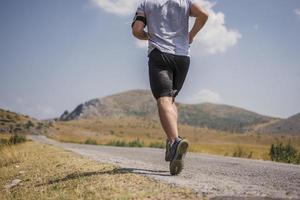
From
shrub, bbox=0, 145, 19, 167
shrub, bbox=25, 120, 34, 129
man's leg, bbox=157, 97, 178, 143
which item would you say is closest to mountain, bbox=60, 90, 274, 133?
shrub, bbox=25, 120, 34, 129

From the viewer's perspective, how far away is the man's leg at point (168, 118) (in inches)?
188

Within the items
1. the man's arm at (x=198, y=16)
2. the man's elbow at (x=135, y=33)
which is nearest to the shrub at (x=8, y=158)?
the man's elbow at (x=135, y=33)

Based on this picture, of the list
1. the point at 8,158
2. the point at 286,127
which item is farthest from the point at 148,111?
the point at 8,158

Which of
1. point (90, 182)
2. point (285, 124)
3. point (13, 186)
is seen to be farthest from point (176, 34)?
point (285, 124)

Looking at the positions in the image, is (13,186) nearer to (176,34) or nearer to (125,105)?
(176,34)

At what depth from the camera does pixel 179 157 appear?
4719 millimetres

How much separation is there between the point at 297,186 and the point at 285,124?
96870 millimetres

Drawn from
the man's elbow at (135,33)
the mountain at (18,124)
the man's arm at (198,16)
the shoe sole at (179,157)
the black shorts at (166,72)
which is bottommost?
the shoe sole at (179,157)

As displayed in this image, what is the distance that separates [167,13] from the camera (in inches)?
199

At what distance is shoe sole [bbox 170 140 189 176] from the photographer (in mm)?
4641

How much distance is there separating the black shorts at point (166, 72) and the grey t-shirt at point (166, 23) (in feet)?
0.27

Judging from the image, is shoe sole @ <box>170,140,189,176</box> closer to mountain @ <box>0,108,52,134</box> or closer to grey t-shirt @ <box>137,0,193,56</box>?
grey t-shirt @ <box>137,0,193,56</box>

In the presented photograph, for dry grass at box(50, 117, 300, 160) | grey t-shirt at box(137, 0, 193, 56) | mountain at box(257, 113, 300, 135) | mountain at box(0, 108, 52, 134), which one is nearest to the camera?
grey t-shirt at box(137, 0, 193, 56)

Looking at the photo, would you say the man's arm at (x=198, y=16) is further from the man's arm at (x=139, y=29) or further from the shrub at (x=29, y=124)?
the shrub at (x=29, y=124)
